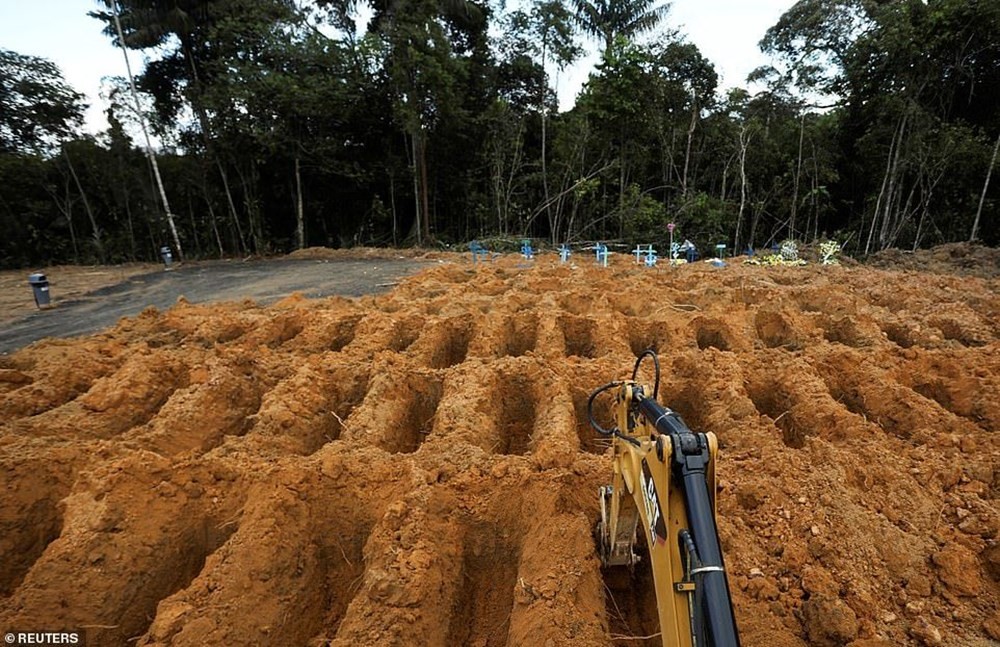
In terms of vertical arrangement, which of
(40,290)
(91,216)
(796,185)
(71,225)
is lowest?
(40,290)

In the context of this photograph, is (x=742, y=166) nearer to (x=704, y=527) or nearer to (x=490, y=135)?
(x=490, y=135)

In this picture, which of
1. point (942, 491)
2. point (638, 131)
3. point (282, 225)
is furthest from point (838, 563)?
point (282, 225)

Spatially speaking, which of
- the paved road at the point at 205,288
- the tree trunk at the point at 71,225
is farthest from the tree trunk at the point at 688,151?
the tree trunk at the point at 71,225

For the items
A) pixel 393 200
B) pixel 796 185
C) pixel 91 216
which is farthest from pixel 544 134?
pixel 91 216

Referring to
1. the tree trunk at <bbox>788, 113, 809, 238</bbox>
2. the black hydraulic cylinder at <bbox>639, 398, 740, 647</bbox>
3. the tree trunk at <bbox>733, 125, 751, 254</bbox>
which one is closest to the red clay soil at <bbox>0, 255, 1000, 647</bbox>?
the black hydraulic cylinder at <bbox>639, 398, 740, 647</bbox>

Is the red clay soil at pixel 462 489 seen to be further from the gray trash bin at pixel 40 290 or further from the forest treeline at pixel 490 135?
the forest treeline at pixel 490 135

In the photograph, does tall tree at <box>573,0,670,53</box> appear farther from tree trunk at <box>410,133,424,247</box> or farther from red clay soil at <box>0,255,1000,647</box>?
red clay soil at <box>0,255,1000,647</box>

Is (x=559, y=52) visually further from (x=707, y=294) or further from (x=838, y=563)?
(x=838, y=563)

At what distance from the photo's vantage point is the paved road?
7.49m

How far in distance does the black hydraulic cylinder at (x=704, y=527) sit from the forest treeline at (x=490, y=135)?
51.2ft

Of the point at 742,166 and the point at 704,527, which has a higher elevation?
the point at 742,166

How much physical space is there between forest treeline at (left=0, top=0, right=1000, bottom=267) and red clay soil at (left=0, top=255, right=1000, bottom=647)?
40.7 ft

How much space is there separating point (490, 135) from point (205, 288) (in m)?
12.0

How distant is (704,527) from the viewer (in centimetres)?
133
